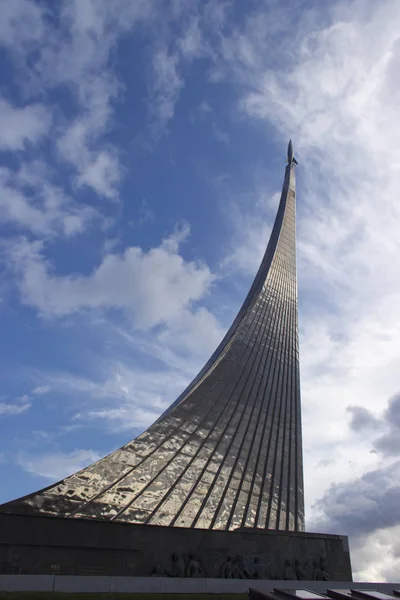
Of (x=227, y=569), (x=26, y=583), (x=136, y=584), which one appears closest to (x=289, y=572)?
(x=227, y=569)

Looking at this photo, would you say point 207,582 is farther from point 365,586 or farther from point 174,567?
point 365,586

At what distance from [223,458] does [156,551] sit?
3.72 metres

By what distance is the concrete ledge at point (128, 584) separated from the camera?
730 centimetres

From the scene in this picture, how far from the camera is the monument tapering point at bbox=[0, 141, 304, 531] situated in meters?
9.76

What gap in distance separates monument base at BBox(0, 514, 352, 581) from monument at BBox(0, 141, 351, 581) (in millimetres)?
18

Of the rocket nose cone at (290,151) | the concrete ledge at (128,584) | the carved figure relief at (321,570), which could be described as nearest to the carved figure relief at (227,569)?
the concrete ledge at (128,584)

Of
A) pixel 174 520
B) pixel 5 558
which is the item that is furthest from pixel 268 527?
pixel 5 558

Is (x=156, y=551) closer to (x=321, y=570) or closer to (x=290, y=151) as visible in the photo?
(x=321, y=570)

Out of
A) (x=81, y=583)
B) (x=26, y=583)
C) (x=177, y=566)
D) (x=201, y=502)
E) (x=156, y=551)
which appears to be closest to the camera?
(x=26, y=583)

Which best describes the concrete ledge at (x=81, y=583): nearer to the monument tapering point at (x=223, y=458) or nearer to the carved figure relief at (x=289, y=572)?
the monument tapering point at (x=223, y=458)

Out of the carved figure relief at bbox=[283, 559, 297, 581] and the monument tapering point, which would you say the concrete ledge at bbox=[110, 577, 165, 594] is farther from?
the carved figure relief at bbox=[283, 559, 297, 581]

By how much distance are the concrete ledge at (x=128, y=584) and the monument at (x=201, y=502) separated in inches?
13.8

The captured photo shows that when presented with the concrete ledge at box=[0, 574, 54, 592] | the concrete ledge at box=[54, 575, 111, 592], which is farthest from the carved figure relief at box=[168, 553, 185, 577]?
the concrete ledge at box=[0, 574, 54, 592]

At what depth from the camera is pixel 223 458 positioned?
12.7 metres
